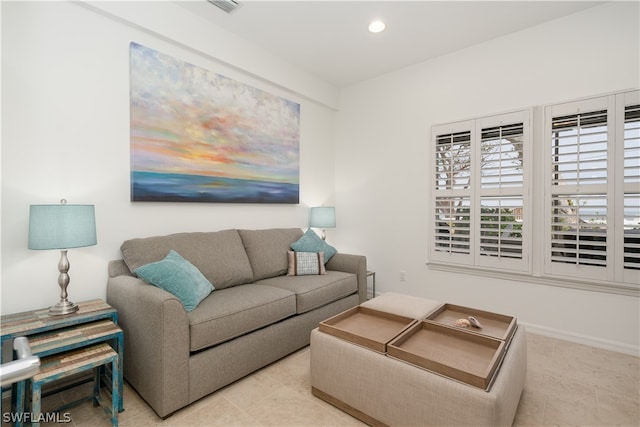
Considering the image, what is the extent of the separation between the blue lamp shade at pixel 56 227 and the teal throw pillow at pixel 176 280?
0.41 meters

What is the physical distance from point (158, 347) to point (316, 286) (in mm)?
1332

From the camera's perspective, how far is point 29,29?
2.04 metres

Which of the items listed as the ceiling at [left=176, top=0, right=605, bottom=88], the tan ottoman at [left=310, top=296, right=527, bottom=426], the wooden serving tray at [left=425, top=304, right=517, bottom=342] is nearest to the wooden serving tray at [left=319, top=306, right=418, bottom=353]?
the tan ottoman at [left=310, top=296, right=527, bottom=426]

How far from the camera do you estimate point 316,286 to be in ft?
9.08

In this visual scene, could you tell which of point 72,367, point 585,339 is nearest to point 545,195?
point 585,339

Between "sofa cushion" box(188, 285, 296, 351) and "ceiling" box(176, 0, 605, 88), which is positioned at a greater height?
"ceiling" box(176, 0, 605, 88)

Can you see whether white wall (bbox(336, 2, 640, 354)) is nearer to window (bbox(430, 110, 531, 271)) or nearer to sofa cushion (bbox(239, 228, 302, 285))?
window (bbox(430, 110, 531, 271))

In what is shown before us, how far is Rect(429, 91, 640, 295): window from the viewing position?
2.56 metres

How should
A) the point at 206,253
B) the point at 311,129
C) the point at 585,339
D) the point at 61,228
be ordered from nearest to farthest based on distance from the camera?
the point at 61,228, the point at 206,253, the point at 585,339, the point at 311,129

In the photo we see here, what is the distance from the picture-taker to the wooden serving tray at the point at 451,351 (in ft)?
4.75

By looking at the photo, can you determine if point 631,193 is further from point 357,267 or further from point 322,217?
point 322,217

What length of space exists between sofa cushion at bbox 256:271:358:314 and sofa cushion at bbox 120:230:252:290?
0.27 meters

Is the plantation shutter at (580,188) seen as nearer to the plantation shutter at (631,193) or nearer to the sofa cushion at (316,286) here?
the plantation shutter at (631,193)

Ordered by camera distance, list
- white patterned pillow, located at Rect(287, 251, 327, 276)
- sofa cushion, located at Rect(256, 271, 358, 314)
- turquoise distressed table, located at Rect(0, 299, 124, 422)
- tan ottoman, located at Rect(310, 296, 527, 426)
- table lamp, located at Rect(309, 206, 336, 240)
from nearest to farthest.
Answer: tan ottoman, located at Rect(310, 296, 527, 426), turquoise distressed table, located at Rect(0, 299, 124, 422), sofa cushion, located at Rect(256, 271, 358, 314), white patterned pillow, located at Rect(287, 251, 327, 276), table lamp, located at Rect(309, 206, 336, 240)
